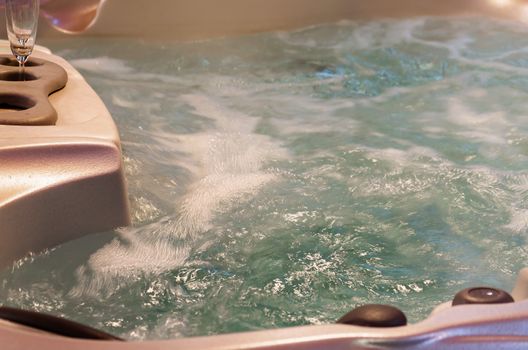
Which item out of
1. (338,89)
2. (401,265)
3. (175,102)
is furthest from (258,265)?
(338,89)

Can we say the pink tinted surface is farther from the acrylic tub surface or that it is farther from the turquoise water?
the acrylic tub surface

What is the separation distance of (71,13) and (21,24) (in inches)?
48.1

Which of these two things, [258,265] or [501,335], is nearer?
[501,335]

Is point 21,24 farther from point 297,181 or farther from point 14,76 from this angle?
point 297,181

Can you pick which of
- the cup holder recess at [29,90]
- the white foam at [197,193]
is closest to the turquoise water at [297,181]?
the white foam at [197,193]

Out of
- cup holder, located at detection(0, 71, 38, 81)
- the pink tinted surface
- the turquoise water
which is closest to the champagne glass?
cup holder, located at detection(0, 71, 38, 81)

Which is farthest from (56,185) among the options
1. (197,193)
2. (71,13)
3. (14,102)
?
(71,13)

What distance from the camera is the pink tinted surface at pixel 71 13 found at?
2.77m

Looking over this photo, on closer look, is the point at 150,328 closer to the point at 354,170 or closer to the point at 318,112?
the point at 354,170

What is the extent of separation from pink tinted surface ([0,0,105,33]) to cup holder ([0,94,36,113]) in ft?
4.21

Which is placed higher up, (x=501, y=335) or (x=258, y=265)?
(x=501, y=335)

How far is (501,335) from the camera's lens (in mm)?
792

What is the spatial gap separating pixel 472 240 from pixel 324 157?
500mm

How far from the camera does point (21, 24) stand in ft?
5.34
